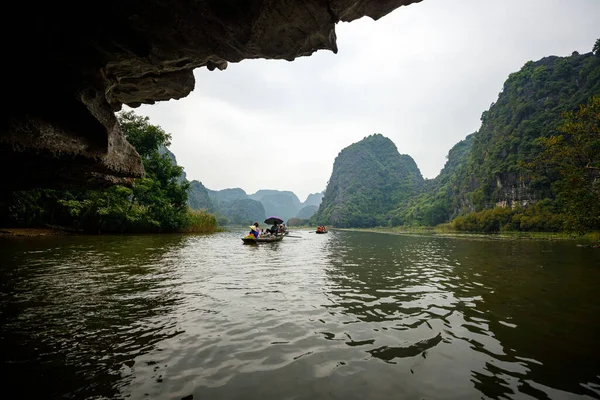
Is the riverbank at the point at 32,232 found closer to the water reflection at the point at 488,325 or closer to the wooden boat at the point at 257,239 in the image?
the wooden boat at the point at 257,239

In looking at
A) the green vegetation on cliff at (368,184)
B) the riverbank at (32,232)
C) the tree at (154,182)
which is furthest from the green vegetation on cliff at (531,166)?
the riverbank at (32,232)

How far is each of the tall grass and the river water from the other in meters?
22.4

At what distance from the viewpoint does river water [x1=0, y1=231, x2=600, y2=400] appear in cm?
273

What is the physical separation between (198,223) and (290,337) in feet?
97.8

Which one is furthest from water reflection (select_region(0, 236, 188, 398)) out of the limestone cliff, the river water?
the limestone cliff

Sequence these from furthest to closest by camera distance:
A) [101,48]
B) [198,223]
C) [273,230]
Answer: [198,223] < [273,230] < [101,48]

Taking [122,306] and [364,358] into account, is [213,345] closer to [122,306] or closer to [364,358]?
[364,358]

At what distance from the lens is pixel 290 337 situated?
3994mm

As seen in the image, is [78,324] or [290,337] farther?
[78,324]

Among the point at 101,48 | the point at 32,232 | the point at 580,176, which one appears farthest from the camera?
the point at 32,232

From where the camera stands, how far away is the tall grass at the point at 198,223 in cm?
2984

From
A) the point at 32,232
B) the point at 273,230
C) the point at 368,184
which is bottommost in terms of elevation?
the point at 32,232

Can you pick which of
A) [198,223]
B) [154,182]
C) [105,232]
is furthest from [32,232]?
[198,223]

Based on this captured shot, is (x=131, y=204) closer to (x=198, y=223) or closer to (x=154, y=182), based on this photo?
(x=154, y=182)
